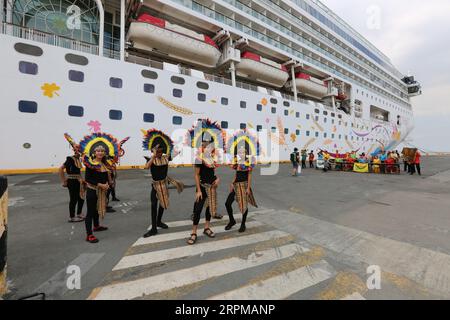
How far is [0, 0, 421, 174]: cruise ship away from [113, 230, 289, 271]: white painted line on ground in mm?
11398

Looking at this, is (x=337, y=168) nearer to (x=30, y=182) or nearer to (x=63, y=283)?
(x=63, y=283)

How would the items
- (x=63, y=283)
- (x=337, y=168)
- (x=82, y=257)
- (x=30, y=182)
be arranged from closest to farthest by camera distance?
(x=63, y=283) < (x=82, y=257) < (x=30, y=182) < (x=337, y=168)

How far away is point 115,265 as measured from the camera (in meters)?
2.80

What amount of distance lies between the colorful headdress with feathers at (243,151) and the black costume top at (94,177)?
8.54 feet

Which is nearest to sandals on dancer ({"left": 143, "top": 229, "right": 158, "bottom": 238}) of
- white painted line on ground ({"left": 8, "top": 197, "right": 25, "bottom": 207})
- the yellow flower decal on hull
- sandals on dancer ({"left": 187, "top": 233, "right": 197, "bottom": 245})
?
sandals on dancer ({"left": 187, "top": 233, "right": 197, "bottom": 245})

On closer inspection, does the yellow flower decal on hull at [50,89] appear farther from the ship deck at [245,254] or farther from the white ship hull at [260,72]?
the white ship hull at [260,72]

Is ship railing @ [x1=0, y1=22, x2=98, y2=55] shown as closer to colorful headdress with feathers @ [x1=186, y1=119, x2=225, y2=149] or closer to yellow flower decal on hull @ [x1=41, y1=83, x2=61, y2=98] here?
yellow flower decal on hull @ [x1=41, y1=83, x2=61, y2=98]

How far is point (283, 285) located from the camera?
94.6 inches

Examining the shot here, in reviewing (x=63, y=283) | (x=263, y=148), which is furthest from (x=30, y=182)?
(x=263, y=148)

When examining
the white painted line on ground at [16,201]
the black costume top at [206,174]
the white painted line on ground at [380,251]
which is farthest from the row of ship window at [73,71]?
the white painted line on ground at [380,251]

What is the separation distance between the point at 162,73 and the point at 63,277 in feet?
46.4

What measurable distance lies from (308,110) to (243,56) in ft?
33.0

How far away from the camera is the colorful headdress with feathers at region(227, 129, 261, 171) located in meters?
4.09

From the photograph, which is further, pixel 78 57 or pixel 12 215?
pixel 78 57
